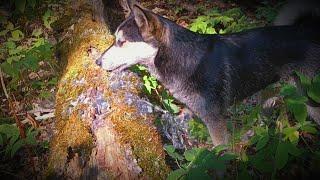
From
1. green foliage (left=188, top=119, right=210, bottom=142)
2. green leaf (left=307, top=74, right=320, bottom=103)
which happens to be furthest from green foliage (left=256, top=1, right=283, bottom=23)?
green leaf (left=307, top=74, right=320, bottom=103)

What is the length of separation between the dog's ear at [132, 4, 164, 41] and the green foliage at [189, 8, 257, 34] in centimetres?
191

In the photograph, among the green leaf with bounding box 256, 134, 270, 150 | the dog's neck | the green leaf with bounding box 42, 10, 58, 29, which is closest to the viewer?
the green leaf with bounding box 256, 134, 270, 150

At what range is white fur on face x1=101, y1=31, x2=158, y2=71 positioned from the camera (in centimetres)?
411

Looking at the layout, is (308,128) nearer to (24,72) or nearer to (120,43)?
(120,43)

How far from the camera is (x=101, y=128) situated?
3543 mm

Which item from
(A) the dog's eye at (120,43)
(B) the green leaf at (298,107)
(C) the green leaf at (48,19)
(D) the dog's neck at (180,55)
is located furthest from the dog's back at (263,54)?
(C) the green leaf at (48,19)

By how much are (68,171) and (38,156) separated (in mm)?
1109

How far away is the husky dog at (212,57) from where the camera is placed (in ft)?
13.4

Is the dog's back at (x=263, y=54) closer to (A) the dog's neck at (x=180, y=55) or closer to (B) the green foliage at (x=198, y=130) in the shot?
(A) the dog's neck at (x=180, y=55)

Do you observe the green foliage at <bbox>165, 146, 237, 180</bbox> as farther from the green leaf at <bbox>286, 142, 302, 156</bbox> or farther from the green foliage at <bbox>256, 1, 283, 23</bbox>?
the green foliage at <bbox>256, 1, 283, 23</bbox>

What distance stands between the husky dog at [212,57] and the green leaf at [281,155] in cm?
173

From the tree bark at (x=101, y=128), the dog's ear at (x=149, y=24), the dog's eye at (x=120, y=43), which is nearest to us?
the tree bark at (x=101, y=128)

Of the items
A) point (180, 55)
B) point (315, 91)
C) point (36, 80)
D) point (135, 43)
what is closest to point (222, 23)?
point (180, 55)

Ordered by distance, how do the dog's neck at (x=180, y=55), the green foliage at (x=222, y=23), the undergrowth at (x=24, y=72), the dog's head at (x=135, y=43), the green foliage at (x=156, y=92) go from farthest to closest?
the green foliage at (x=222, y=23)
the green foliage at (x=156, y=92)
the undergrowth at (x=24, y=72)
the dog's neck at (x=180, y=55)
the dog's head at (x=135, y=43)
